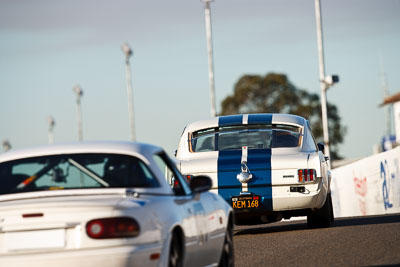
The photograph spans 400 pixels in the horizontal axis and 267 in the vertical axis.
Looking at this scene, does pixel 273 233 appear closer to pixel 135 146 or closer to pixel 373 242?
pixel 373 242

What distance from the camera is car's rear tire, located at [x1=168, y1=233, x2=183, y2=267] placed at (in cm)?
783

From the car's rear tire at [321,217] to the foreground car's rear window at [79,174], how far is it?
826 cm

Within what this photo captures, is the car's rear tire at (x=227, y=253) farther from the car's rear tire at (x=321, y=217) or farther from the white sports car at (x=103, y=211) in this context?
the car's rear tire at (x=321, y=217)

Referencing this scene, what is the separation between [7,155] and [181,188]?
1.41 meters

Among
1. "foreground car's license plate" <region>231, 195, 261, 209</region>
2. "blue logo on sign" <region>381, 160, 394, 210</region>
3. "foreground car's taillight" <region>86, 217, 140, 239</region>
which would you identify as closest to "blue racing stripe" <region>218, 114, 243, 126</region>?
"foreground car's license plate" <region>231, 195, 261, 209</region>

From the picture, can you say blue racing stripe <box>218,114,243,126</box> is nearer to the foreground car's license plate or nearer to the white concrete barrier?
the foreground car's license plate

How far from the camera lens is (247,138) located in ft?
55.3

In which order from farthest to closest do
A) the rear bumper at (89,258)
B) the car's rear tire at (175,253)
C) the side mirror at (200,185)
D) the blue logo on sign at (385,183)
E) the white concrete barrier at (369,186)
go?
the blue logo on sign at (385,183) < the white concrete barrier at (369,186) < the side mirror at (200,185) < the car's rear tire at (175,253) < the rear bumper at (89,258)

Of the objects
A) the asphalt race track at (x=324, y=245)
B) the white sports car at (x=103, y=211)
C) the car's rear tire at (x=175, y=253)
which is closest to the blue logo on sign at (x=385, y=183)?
the asphalt race track at (x=324, y=245)

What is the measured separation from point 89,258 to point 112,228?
0.82 feet

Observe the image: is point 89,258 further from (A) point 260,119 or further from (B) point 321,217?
(A) point 260,119

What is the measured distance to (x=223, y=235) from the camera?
9.62m

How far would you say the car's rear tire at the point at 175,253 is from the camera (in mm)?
7832

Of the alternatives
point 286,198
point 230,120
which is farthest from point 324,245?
point 230,120
